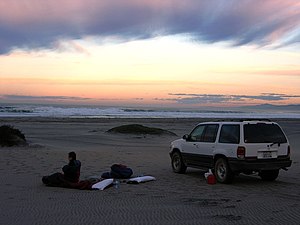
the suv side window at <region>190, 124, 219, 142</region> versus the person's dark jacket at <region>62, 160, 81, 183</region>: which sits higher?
the suv side window at <region>190, 124, 219, 142</region>

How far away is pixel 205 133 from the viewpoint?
13305 mm

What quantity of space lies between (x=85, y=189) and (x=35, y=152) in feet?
31.8

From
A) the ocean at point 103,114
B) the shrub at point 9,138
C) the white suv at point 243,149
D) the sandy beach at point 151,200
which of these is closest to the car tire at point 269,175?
the white suv at point 243,149

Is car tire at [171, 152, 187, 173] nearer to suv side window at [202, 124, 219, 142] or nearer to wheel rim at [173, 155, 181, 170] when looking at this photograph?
wheel rim at [173, 155, 181, 170]

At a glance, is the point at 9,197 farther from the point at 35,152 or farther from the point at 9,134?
the point at 9,134

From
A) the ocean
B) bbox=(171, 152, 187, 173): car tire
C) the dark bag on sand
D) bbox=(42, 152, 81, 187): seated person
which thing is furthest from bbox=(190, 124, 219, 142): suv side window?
the ocean

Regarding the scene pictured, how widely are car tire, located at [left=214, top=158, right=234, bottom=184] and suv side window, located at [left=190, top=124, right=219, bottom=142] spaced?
0.77m

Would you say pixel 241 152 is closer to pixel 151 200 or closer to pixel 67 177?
pixel 151 200

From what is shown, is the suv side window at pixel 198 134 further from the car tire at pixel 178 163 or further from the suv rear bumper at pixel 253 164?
the suv rear bumper at pixel 253 164

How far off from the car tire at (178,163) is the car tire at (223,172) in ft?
6.52

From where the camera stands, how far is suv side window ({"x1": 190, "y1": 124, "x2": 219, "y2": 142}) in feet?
42.3

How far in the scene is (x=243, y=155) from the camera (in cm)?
1164

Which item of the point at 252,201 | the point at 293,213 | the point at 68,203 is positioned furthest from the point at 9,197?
the point at 293,213

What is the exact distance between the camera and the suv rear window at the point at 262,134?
11.9 metres
